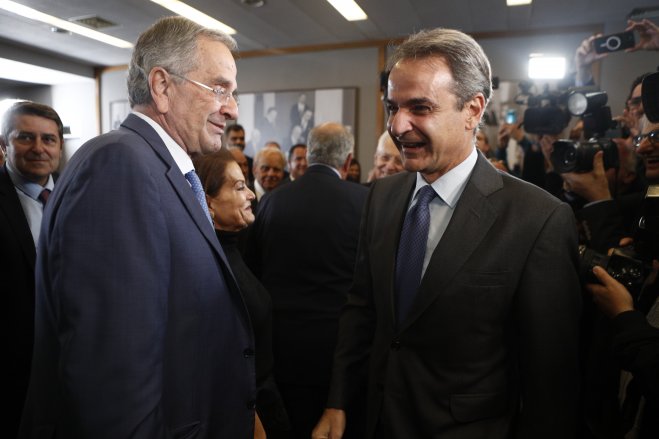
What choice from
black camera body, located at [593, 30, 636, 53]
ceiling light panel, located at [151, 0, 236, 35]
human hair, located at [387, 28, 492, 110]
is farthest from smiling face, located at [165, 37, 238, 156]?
ceiling light panel, located at [151, 0, 236, 35]

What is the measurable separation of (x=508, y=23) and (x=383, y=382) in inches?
224

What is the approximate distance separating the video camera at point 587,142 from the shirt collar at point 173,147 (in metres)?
1.43

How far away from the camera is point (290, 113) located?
278 inches

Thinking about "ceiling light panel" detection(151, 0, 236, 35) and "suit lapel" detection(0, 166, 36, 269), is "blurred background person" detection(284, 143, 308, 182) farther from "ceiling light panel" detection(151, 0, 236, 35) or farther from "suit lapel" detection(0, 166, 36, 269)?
"suit lapel" detection(0, 166, 36, 269)

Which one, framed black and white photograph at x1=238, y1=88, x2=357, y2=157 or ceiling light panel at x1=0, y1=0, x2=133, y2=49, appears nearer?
ceiling light panel at x1=0, y1=0, x2=133, y2=49

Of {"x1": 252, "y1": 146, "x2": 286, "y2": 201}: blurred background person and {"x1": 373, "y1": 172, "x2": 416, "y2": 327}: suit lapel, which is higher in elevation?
{"x1": 252, "y1": 146, "x2": 286, "y2": 201}: blurred background person

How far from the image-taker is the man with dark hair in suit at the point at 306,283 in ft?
7.44

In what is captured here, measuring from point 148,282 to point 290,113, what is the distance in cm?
640

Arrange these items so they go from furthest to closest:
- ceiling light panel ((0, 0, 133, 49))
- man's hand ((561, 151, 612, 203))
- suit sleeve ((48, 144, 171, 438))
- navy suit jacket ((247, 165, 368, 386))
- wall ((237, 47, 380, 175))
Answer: wall ((237, 47, 380, 175)) < ceiling light panel ((0, 0, 133, 49)) < navy suit jacket ((247, 165, 368, 386)) < man's hand ((561, 151, 612, 203)) < suit sleeve ((48, 144, 171, 438))

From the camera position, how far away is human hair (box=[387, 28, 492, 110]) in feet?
3.98

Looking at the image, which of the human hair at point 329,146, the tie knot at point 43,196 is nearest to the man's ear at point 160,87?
the human hair at point 329,146

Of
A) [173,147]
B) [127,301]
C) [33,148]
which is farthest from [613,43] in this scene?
[33,148]

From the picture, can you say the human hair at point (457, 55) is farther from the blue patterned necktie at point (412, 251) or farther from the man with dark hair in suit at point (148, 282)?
the man with dark hair in suit at point (148, 282)

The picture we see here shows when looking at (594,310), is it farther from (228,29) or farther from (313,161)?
(228,29)
